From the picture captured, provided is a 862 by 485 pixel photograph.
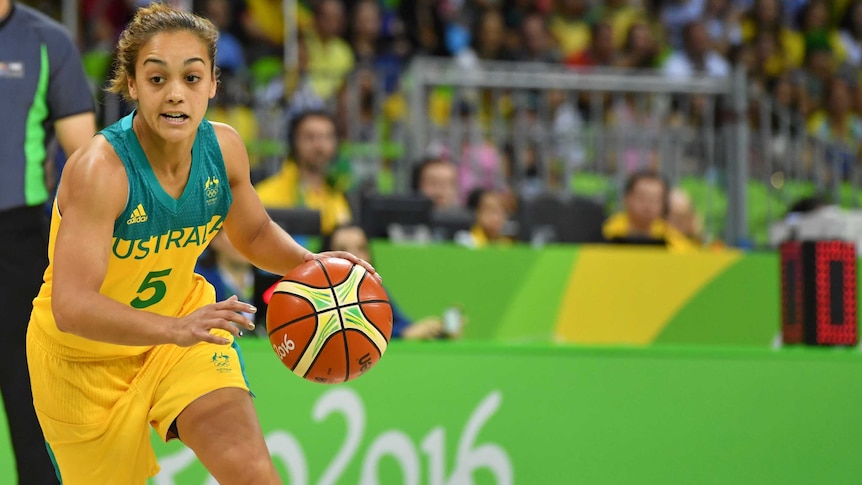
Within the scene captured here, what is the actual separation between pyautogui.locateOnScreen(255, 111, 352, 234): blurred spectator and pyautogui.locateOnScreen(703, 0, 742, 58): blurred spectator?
5851 millimetres

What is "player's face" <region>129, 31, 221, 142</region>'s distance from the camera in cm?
293

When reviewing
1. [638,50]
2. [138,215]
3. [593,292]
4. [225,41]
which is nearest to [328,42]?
[225,41]

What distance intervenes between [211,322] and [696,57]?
9255 mm

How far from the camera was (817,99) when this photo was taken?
11.3 meters

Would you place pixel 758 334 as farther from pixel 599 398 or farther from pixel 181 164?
pixel 181 164

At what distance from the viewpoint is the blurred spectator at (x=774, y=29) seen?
39.5 ft

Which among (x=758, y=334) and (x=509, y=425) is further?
(x=758, y=334)

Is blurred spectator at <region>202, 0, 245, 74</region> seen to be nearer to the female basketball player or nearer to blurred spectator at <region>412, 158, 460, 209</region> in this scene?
blurred spectator at <region>412, 158, 460, 209</region>

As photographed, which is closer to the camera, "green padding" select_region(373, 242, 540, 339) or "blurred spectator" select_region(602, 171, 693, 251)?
"green padding" select_region(373, 242, 540, 339)

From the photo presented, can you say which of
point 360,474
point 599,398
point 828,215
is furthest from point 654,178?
point 360,474

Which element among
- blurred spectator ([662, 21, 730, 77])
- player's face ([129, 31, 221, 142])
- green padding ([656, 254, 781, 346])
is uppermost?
player's face ([129, 31, 221, 142])

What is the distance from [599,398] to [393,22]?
246 inches

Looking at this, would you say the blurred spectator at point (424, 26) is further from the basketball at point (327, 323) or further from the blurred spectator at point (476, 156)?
the basketball at point (327, 323)

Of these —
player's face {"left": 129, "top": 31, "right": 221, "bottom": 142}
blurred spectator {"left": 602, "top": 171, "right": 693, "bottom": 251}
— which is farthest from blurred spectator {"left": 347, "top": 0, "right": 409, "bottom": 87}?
player's face {"left": 129, "top": 31, "right": 221, "bottom": 142}
